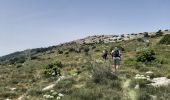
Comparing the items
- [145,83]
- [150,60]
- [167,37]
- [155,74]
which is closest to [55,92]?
[145,83]

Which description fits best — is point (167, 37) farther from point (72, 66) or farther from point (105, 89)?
point (105, 89)

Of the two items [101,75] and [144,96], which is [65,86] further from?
[144,96]

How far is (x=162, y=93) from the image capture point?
61.5ft

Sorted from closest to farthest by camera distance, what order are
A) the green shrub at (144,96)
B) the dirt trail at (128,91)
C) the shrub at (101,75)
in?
the green shrub at (144,96) < the dirt trail at (128,91) < the shrub at (101,75)

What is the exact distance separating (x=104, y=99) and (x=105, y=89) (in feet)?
7.69

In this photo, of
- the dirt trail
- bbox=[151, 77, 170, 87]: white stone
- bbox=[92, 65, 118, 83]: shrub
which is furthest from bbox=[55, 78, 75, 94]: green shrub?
bbox=[151, 77, 170, 87]: white stone

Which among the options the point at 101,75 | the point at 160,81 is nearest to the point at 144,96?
the point at 160,81

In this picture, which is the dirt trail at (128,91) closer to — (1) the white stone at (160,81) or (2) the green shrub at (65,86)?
(1) the white stone at (160,81)

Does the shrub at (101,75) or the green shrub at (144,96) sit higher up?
A: the shrub at (101,75)

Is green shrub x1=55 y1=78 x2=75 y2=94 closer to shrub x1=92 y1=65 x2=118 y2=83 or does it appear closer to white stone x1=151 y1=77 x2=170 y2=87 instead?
shrub x1=92 y1=65 x2=118 y2=83

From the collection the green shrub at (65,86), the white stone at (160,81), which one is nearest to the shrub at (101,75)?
the green shrub at (65,86)

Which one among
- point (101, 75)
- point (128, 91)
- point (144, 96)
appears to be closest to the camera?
point (144, 96)

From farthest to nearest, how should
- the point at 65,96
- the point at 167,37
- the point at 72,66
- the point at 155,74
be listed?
the point at 167,37 < the point at 72,66 < the point at 155,74 < the point at 65,96

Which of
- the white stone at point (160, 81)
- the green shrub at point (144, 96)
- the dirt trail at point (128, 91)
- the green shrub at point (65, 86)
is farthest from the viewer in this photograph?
the green shrub at point (65, 86)
